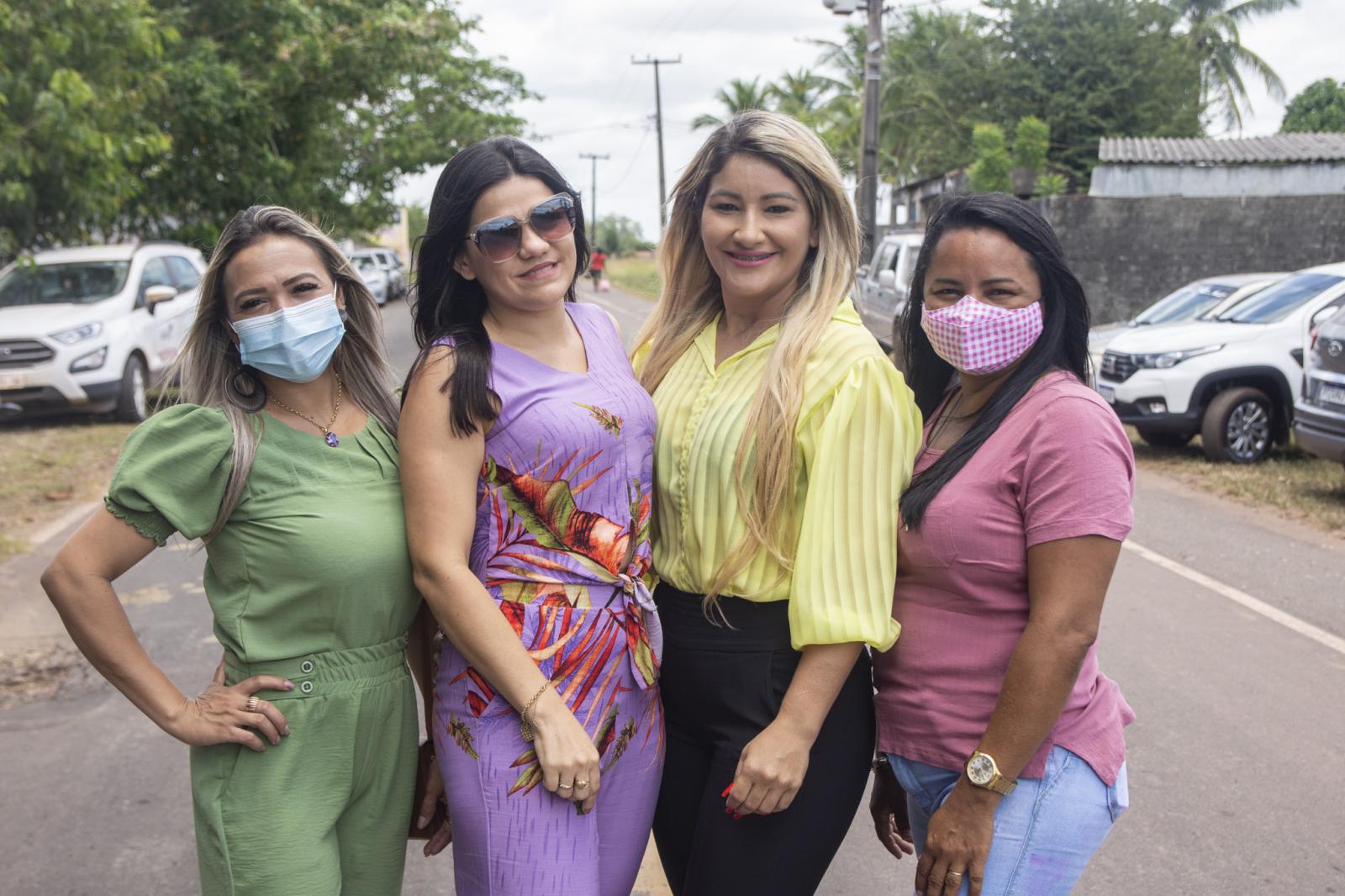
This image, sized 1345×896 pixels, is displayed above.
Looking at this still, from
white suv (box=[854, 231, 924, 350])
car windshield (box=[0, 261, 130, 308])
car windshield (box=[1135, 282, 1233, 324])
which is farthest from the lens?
white suv (box=[854, 231, 924, 350])

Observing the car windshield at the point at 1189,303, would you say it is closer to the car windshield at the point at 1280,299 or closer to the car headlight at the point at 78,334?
the car windshield at the point at 1280,299

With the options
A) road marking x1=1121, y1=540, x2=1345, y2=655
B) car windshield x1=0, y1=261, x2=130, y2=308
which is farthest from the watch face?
car windshield x1=0, y1=261, x2=130, y2=308

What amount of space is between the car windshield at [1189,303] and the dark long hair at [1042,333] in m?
10.7

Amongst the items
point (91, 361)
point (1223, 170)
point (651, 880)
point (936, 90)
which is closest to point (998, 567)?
point (651, 880)

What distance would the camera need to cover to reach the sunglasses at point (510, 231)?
226 cm

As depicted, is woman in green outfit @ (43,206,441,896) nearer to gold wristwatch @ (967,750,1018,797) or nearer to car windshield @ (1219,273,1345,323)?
gold wristwatch @ (967,750,1018,797)

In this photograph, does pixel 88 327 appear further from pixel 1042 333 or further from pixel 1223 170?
pixel 1223 170

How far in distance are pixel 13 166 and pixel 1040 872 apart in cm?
1090

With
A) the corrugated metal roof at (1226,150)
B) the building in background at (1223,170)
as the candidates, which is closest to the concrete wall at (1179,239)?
the building in background at (1223,170)

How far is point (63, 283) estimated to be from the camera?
13.0 m

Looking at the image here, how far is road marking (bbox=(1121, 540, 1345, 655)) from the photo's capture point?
596 centimetres

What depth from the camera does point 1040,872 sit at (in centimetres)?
207

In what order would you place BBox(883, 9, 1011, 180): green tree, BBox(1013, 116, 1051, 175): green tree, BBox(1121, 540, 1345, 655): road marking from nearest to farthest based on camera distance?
BBox(1121, 540, 1345, 655): road marking → BBox(1013, 116, 1051, 175): green tree → BBox(883, 9, 1011, 180): green tree

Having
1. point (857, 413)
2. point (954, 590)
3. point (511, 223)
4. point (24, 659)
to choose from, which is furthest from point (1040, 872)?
point (24, 659)
